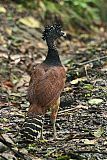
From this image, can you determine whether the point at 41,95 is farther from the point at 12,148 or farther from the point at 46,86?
the point at 12,148

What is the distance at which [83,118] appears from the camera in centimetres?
680

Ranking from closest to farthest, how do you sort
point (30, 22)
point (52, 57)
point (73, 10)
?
point (52, 57), point (30, 22), point (73, 10)

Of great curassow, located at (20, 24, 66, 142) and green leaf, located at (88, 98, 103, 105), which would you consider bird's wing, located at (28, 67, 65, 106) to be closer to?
great curassow, located at (20, 24, 66, 142)

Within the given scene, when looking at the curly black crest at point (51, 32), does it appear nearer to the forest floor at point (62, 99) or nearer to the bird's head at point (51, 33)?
the bird's head at point (51, 33)

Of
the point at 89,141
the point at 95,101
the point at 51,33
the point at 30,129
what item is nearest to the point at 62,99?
the point at 95,101

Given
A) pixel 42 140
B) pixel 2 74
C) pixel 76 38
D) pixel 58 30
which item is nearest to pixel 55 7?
pixel 76 38

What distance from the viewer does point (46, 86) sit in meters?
6.02

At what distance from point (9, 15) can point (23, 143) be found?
7995 mm

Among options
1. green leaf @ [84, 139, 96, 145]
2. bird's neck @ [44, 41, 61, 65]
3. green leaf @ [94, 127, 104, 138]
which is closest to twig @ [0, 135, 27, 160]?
green leaf @ [84, 139, 96, 145]

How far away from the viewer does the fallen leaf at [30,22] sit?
13569mm

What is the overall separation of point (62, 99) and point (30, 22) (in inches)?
254

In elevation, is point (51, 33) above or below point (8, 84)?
above

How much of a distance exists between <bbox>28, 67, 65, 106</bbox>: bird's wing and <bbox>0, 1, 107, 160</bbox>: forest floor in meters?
0.47

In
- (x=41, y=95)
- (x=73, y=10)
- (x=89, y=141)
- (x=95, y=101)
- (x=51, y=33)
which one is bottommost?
(x=89, y=141)
